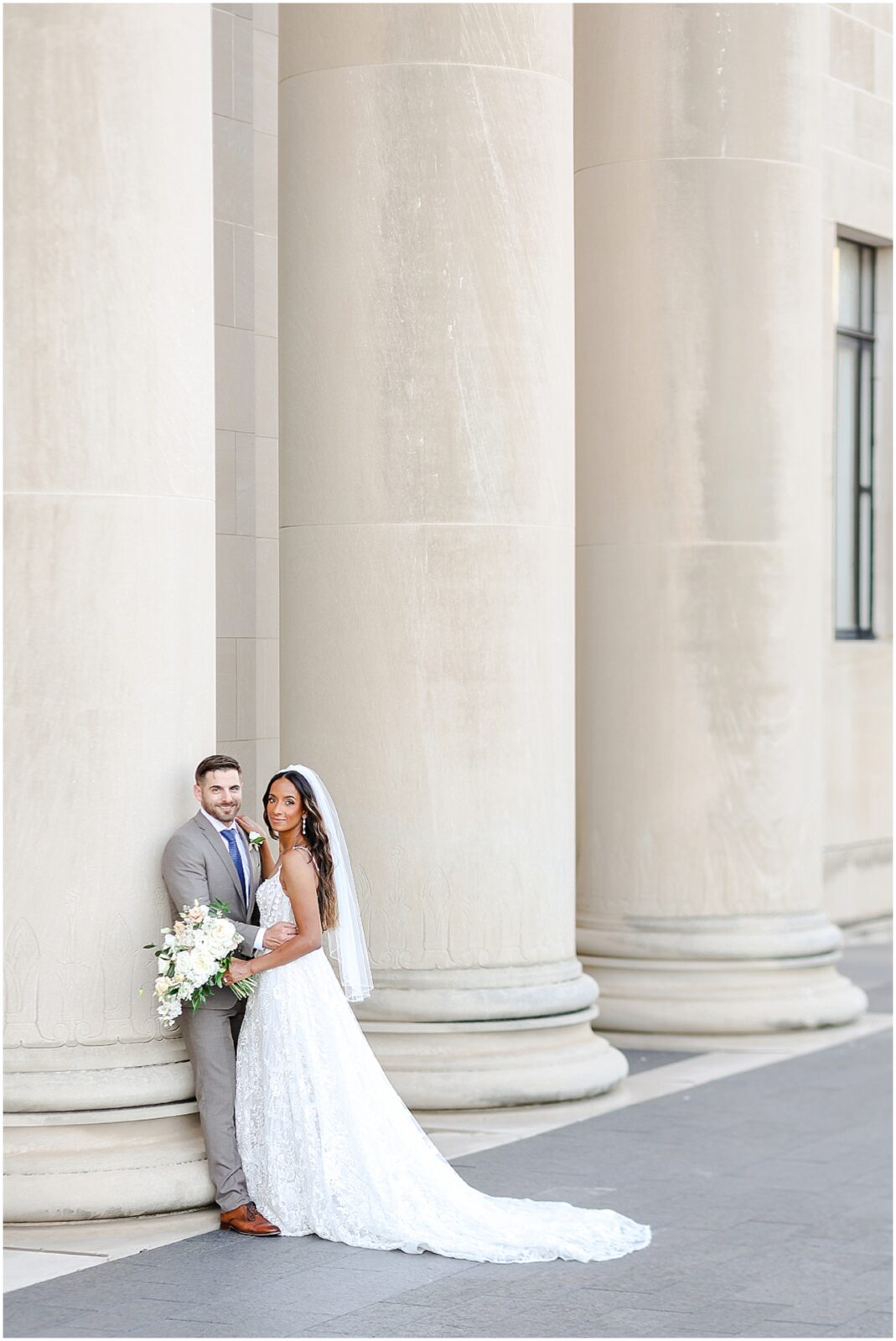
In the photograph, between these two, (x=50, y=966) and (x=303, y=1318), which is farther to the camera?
(x=50, y=966)

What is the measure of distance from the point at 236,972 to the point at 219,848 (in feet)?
2.35

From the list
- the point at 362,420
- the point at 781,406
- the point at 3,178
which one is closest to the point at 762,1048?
the point at 781,406

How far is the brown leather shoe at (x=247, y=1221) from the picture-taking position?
38.5ft

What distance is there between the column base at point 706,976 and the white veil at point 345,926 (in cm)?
715

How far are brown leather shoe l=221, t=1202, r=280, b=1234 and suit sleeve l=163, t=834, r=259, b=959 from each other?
1562 mm

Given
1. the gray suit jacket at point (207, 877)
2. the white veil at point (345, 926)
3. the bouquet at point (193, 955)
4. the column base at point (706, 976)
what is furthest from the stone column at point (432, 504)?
the column base at point (706, 976)

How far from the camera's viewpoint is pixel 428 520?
49.0 ft

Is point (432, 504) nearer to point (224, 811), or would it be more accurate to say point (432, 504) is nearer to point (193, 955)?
point (224, 811)

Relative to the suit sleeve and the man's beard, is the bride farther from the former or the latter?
the suit sleeve

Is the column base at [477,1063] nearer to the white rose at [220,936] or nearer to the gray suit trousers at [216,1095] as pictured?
Result: the gray suit trousers at [216,1095]

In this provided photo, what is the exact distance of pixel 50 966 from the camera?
38.3ft

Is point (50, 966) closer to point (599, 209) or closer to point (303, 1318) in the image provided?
point (303, 1318)

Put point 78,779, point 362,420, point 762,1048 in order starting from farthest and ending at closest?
1. point 762,1048
2. point 362,420
3. point 78,779

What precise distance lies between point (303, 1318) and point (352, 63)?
890cm
